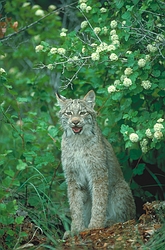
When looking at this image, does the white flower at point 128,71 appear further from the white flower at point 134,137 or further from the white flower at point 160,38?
the white flower at point 134,137

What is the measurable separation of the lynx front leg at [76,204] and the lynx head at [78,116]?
0.56 m

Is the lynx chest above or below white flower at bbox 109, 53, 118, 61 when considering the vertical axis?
below

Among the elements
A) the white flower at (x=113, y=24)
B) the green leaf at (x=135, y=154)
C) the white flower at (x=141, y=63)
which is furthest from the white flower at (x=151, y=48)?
the green leaf at (x=135, y=154)

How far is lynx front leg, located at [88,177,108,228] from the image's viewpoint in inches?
267

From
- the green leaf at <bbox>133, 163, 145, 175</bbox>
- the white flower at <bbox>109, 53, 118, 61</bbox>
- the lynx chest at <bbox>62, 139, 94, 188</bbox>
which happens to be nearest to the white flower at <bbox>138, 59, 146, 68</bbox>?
the white flower at <bbox>109, 53, 118, 61</bbox>

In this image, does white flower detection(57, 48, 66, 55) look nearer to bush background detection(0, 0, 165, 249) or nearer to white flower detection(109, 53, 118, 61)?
bush background detection(0, 0, 165, 249)

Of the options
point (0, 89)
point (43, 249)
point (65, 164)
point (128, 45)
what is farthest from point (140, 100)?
point (43, 249)

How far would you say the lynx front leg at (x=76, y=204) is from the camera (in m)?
6.86

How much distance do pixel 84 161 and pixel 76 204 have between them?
47cm

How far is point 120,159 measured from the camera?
7.77m

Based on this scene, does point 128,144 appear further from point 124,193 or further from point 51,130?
point 51,130

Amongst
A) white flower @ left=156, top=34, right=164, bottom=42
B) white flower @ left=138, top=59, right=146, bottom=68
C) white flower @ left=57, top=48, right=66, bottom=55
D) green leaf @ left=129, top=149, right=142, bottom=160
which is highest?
white flower @ left=156, top=34, right=164, bottom=42

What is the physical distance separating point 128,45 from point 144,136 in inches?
41.8

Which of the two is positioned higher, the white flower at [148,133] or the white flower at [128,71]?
the white flower at [128,71]
